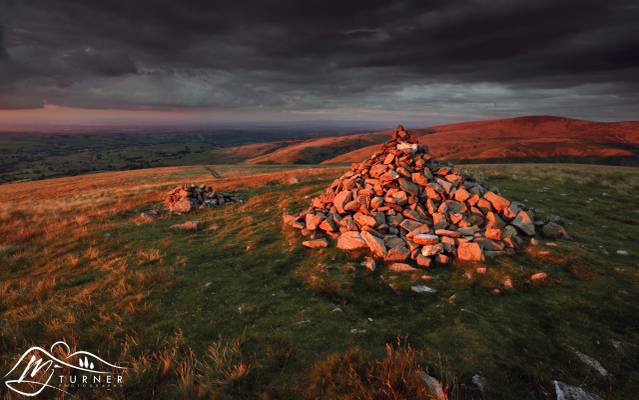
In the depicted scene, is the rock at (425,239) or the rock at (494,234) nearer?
the rock at (425,239)

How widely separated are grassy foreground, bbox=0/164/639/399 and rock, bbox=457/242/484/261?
0.51 m

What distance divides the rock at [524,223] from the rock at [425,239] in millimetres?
4054

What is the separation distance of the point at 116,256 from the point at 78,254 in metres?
2.15

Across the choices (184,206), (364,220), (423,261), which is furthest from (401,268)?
(184,206)

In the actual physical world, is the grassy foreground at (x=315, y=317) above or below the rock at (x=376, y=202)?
below

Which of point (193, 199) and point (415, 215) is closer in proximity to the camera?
point (415, 215)

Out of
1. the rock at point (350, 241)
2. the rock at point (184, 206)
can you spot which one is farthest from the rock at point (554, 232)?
the rock at point (184, 206)

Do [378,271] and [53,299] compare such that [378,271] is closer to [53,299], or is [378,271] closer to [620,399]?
[620,399]

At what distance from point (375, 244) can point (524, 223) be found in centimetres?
645

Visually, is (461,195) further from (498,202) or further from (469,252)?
(469,252)

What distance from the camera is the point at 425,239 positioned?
10.7 meters

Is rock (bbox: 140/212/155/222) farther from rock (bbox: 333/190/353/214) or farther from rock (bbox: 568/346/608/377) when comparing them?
rock (bbox: 568/346/608/377)

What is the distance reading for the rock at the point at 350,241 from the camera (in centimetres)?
1144

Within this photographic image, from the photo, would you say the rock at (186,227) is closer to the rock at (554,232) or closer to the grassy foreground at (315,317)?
the grassy foreground at (315,317)
